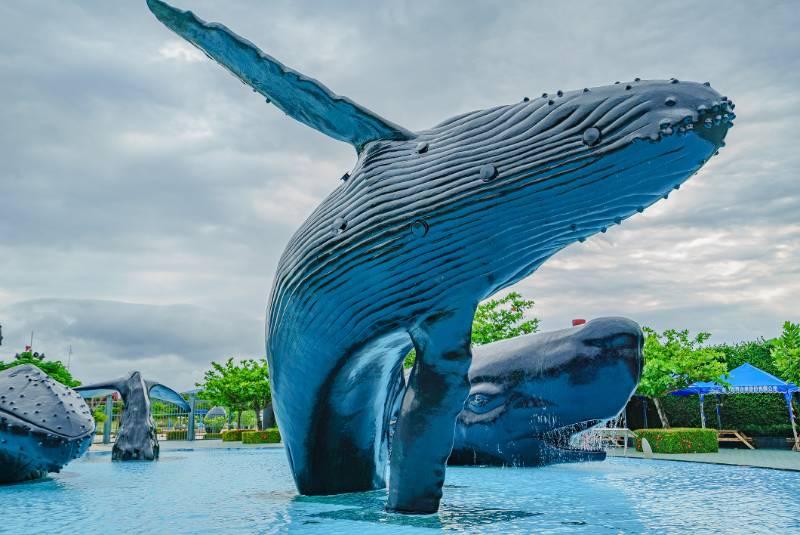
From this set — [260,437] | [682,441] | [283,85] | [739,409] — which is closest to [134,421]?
[283,85]

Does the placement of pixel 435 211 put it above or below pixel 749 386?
above

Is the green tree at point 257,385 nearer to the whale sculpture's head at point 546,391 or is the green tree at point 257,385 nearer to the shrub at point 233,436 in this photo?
the shrub at point 233,436

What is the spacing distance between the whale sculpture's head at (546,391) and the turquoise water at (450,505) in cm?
131

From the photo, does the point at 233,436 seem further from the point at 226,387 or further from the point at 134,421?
the point at 134,421

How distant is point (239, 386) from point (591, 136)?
4288cm

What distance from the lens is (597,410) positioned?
12383 mm

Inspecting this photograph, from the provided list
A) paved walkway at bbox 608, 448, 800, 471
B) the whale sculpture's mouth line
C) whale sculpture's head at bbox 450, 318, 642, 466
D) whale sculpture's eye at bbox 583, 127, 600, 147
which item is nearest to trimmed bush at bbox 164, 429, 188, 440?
paved walkway at bbox 608, 448, 800, 471

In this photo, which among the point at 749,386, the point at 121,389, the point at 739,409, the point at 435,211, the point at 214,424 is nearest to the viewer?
the point at 435,211

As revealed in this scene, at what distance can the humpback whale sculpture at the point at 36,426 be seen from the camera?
10.2 metres

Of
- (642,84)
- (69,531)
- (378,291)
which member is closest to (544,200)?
(642,84)

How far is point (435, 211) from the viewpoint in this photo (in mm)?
5465

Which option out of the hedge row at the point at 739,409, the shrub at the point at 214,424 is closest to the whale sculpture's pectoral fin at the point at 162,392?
the hedge row at the point at 739,409

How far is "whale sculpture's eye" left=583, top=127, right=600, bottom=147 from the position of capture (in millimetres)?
4824

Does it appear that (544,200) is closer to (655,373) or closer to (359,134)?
(359,134)
